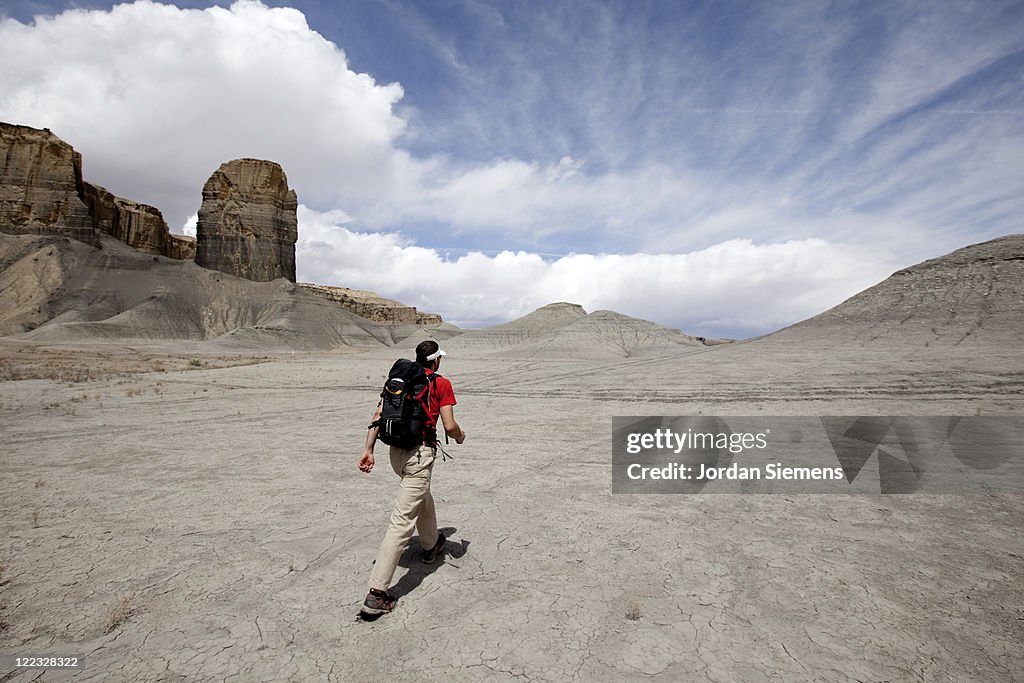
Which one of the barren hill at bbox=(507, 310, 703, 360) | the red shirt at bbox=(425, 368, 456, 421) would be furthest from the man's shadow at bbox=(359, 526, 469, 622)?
the barren hill at bbox=(507, 310, 703, 360)

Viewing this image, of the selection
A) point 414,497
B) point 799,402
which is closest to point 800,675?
point 414,497

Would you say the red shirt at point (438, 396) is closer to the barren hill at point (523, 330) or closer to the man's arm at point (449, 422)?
the man's arm at point (449, 422)

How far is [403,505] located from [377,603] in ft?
2.24

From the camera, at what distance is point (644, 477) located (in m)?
7.05

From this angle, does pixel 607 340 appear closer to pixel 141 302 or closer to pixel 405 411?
pixel 405 411

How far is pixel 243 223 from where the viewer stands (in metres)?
86.4

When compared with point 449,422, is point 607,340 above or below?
above

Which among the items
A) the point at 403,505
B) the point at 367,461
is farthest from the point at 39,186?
the point at 403,505

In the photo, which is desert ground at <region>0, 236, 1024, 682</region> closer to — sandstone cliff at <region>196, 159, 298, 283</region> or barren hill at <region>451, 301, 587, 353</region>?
barren hill at <region>451, 301, 587, 353</region>

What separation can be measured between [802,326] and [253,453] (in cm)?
3195

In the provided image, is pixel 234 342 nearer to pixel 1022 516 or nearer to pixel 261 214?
pixel 261 214

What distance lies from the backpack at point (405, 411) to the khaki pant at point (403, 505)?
0.11 meters

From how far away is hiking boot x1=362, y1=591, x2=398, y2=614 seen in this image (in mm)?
3486

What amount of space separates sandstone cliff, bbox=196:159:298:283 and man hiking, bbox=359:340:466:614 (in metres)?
93.8
